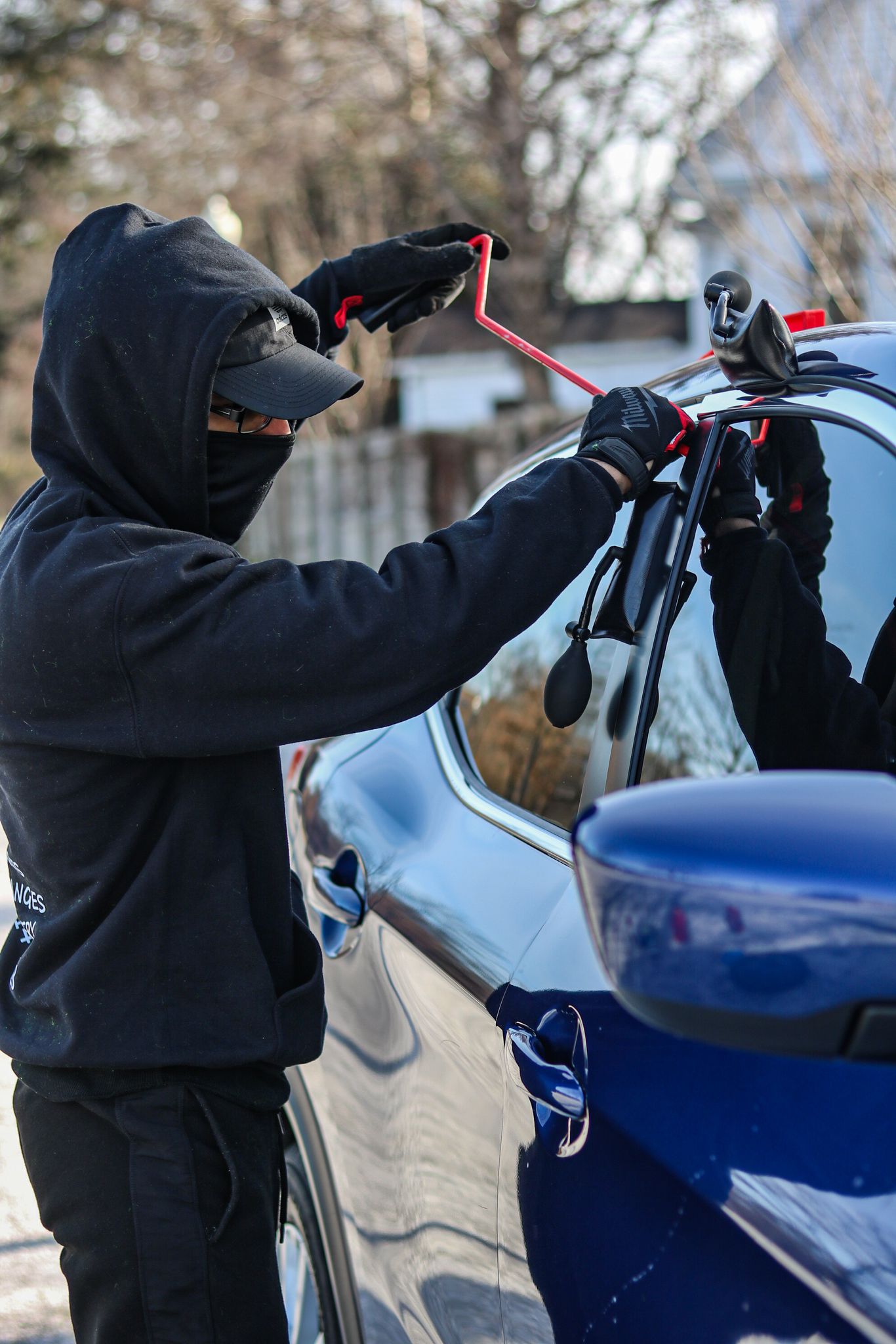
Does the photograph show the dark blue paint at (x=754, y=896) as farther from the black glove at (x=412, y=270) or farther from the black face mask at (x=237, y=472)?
the black glove at (x=412, y=270)

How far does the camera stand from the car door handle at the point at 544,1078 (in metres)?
1.48

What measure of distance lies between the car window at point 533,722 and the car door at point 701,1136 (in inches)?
7.0

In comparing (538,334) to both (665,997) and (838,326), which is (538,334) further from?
(665,997)

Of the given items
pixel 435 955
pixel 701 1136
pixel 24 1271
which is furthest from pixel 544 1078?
pixel 24 1271

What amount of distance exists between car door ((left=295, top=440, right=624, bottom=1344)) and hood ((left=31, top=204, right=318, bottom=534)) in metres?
0.62

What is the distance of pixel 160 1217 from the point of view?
5.75ft

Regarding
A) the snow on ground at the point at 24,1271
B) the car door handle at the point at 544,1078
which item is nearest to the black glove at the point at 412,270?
the car door handle at the point at 544,1078

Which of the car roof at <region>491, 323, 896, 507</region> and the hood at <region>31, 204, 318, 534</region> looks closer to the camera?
the car roof at <region>491, 323, 896, 507</region>

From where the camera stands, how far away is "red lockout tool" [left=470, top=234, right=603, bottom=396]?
2.11 metres

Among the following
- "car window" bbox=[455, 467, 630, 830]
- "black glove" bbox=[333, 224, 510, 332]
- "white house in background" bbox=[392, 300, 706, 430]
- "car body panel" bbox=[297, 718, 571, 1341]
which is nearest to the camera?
"car body panel" bbox=[297, 718, 571, 1341]

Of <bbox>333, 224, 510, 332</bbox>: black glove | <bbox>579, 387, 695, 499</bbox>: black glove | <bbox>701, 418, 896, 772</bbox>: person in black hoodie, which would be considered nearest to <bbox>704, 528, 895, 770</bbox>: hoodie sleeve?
<bbox>701, 418, 896, 772</bbox>: person in black hoodie

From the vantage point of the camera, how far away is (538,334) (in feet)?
40.2

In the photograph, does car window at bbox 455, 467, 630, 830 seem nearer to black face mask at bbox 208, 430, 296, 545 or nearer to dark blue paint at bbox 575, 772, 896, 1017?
black face mask at bbox 208, 430, 296, 545

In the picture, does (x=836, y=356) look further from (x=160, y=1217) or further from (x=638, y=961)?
(x=160, y=1217)
